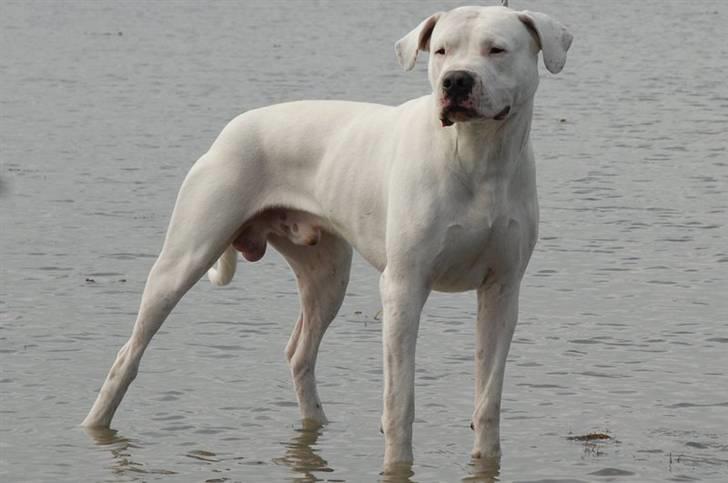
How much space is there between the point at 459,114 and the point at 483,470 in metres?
1.77

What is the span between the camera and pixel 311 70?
2603 cm

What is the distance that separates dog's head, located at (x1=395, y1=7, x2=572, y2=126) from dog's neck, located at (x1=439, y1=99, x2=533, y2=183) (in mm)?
111

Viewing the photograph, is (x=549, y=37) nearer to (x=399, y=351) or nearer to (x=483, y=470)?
(x=399, y=351)

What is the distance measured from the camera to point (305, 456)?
8445 millimetres

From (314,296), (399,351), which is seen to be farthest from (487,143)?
(314,296)

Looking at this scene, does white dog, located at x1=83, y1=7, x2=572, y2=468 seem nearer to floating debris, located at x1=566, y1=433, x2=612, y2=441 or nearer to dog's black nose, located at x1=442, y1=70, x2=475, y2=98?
dog's black nose, located at x1=442, y1=70, x2=475, y2=98

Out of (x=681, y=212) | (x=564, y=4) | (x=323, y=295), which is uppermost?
(x=323, y=295)

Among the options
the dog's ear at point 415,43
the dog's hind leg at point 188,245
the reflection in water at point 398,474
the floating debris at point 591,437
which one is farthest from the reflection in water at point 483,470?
the dog's ear at point 415,43

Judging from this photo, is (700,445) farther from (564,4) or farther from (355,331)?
(564,4)

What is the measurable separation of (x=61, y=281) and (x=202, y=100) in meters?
10.8

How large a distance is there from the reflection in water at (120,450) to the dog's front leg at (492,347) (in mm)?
1376

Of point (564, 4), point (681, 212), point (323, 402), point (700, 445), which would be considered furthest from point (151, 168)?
point (564, 4)

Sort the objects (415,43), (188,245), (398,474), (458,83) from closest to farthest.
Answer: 1. (458,83)
2. (415,43)
3. (398,474)
4. (188,245)

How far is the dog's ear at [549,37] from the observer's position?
727 centimetres
